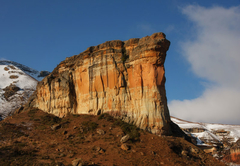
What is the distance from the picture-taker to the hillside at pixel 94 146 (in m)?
23.1

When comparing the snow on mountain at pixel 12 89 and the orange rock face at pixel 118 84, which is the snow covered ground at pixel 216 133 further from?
the snow on mountain at pixel 12 89

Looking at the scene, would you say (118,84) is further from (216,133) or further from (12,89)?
(12,89)

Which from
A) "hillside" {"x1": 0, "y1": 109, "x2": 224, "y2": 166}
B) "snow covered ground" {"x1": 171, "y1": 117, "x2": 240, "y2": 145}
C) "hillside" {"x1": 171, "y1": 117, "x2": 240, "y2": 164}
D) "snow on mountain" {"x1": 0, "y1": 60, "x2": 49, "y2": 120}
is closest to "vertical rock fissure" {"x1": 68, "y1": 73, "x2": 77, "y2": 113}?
"hillside" {"x1": 0, "y1": 109, "x2": 224, "y2": 166}

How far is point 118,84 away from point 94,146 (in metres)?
11.0

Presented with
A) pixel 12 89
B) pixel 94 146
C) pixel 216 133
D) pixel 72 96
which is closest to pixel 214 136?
pixel 216 133

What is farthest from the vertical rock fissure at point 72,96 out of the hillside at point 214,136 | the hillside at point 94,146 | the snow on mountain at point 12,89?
the snow on mountain at point 12,89

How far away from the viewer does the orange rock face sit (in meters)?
29.6

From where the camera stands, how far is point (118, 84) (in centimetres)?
3394

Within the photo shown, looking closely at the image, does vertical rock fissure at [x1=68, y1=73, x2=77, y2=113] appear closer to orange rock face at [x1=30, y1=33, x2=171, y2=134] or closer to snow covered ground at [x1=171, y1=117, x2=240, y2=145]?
orange rock face at [x1=30, y1=33, x2=171, y2=134]

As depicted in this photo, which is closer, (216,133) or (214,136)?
(214,136)

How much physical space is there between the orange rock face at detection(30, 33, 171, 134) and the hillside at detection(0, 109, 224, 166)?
2164 mm

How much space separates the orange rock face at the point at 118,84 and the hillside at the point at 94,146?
2.16m

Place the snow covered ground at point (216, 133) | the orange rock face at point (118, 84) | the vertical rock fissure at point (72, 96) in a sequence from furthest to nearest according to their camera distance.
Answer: the snow covered ground at point (216, 133) < the vertical rock fissure at point (72, 96) < the orange rock face at point (118, 84)

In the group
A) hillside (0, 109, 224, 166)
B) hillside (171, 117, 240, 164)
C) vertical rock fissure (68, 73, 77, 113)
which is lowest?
hillside (171, 117, 240, 164)
